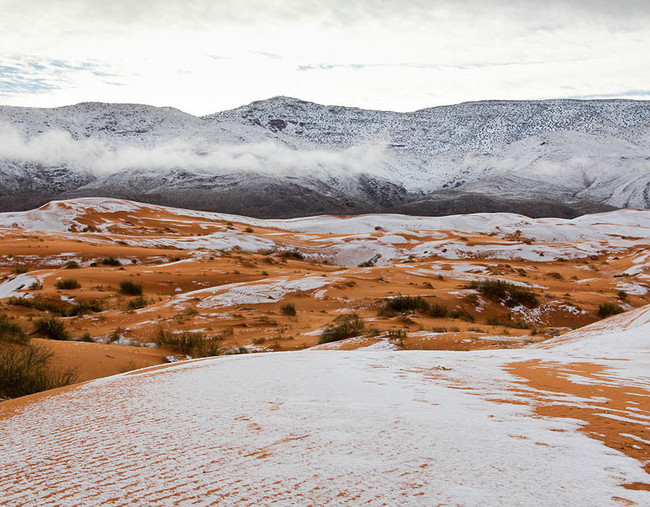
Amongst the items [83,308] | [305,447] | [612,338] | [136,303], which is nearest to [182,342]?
[83,308]

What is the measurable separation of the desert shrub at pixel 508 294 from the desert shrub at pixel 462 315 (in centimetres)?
202

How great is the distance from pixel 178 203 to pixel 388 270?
84.1m

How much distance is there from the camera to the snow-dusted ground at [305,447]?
1.92 meters

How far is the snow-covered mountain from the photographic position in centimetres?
10781

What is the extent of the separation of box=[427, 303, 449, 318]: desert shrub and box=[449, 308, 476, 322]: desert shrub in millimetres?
232

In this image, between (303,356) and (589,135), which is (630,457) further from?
(589,135)

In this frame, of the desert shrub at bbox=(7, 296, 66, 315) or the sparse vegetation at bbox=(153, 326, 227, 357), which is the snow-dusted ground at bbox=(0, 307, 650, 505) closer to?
the sparse vegetation at bbox=(153, 326, 227, 357)

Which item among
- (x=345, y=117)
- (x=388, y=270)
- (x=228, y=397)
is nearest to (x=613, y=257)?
(x=388, y=270)

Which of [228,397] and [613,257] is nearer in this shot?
[228,397]

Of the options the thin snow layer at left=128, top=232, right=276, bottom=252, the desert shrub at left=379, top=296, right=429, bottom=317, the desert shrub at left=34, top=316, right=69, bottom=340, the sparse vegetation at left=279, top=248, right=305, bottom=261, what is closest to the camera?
the desert shrub at left=34, top=316, right=69, bottom=340

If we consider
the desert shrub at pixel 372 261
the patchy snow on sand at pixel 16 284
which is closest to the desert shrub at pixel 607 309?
the patchy snow on sand at pixel 16 284

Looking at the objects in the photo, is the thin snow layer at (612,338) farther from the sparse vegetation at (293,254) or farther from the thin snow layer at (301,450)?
the sparse vegetation at (293,254)

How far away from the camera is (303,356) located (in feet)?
21.7

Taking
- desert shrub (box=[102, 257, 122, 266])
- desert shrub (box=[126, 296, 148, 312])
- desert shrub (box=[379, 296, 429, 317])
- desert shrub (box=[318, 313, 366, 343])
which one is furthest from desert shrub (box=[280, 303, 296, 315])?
desert shrub (box=[102, 257, 122, 266])
